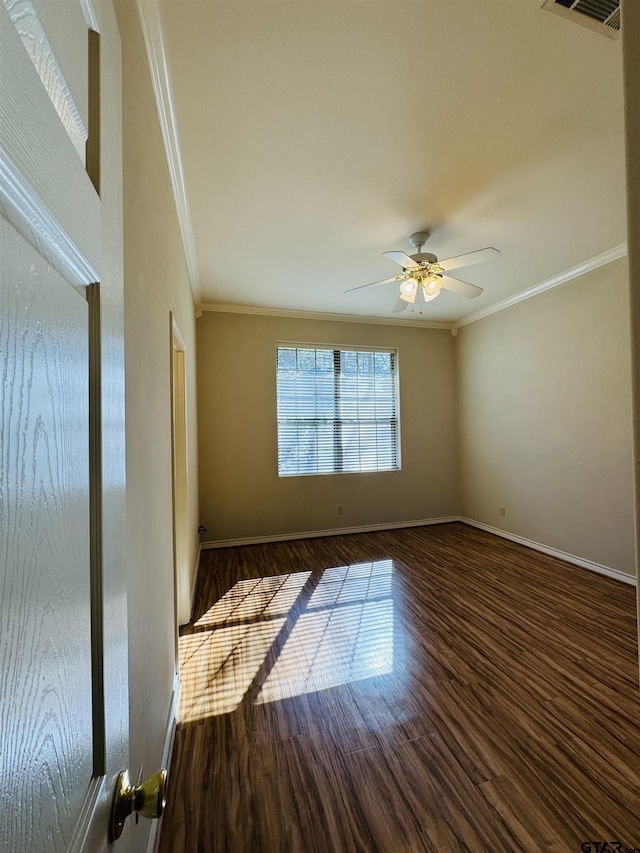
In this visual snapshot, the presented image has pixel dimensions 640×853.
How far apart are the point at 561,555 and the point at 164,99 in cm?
444

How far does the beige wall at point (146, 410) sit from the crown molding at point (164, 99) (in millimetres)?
79

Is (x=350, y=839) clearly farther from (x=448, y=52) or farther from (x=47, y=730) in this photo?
(x=448, y=52)

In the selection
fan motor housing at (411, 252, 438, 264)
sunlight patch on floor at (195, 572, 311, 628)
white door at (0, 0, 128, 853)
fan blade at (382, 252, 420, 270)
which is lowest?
sunlight patch on floor at (195, 572, 311, 628)

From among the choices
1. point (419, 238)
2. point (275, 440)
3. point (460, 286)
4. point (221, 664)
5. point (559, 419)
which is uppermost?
point (419, 238)

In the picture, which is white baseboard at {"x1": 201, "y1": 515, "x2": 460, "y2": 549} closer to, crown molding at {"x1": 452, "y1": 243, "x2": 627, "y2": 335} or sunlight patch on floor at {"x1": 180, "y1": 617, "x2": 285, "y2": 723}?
sunlight patch on floor at {"x1": 180, "y1": 617, "x2": 285, "y2": 723}

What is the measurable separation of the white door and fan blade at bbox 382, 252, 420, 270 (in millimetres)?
1946

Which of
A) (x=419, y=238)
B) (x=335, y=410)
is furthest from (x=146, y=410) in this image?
(x=335, y=410)

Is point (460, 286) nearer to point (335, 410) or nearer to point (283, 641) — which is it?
point (335, 410)

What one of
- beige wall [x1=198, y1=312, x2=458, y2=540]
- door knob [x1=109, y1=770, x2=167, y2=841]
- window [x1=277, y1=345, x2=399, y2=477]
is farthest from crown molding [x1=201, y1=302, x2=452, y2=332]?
door knob [x1=109, y1=770, x2=167, y2=841]

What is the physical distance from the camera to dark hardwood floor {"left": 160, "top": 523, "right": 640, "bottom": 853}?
1177mm

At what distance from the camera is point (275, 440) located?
411 cm

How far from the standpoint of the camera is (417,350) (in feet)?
15.3

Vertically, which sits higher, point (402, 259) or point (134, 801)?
point (402, 259)

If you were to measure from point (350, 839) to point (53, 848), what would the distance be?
4.49ft
